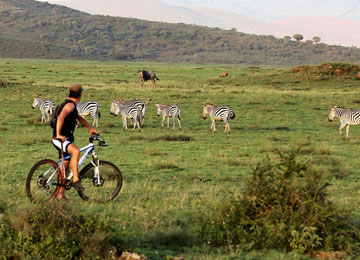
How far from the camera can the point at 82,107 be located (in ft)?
78.1

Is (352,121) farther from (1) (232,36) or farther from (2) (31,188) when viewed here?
(1) (232,36)

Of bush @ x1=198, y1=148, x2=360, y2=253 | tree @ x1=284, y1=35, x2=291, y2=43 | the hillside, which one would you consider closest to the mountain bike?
bush @ x1=198, y1=148, x2=360, y2=253

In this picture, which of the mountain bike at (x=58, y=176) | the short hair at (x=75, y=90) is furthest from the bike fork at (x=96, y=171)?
the short hair at (x=75, y=90)

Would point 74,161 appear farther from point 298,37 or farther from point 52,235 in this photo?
point 298,37

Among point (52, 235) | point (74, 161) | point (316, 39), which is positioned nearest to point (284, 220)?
point (52, 235)

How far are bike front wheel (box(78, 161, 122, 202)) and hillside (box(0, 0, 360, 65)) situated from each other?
363ft

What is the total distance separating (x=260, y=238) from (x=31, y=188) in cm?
374

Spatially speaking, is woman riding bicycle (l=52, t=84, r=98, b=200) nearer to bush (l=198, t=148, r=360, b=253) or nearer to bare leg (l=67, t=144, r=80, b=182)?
bare leg (l=67, t=144, r=80, b=182)

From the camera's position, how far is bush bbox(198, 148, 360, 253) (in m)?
7.16

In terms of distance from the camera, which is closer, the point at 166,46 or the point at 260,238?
the point at 260,238

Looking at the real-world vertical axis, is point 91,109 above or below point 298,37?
below

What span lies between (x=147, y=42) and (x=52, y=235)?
14677cm

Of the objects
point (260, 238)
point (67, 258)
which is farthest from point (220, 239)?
point (67, 258)

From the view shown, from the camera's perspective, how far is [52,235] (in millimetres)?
6625
